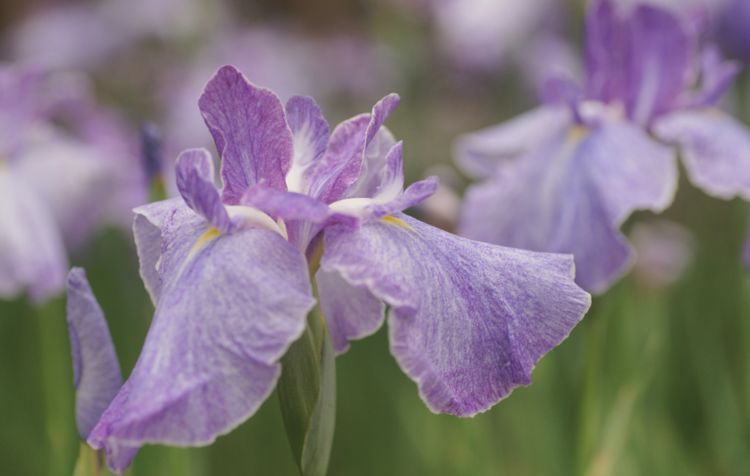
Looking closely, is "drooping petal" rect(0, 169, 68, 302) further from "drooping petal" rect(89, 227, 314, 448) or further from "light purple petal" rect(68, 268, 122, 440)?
"drooping petal" rect(89, 227, 314, 448)

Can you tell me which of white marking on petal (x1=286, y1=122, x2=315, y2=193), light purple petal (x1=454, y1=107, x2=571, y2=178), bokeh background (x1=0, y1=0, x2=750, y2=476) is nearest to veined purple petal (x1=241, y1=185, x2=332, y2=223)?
white marking on petal (x1=286, y1=122, x2=315, y2=193)

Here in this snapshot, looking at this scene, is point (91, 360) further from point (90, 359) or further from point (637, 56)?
point (637, 56)

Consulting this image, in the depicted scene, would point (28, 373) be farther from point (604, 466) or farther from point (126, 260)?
point (604, 466)

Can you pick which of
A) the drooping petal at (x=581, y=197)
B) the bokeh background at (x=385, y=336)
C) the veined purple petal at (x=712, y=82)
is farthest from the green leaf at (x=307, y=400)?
the veined purple petal at (x=712, y=82)

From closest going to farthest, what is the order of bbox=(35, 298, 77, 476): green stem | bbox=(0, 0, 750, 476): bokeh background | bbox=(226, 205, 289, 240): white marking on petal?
bbox=(226, 205, 289, 240): white marking on petal < bbox=(35, 298, 77, 476): green stem < bbox=(0, 0, 750, 476): bokeh background

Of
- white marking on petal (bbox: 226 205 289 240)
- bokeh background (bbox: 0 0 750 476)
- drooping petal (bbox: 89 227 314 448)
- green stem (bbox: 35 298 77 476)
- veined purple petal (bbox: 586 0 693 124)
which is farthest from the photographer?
bokeh background (bbox: 0 0 750 476)

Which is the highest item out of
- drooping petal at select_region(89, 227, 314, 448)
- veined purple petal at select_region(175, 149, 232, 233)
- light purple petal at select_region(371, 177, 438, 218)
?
veined purple petal at select_region(175, 149, 232, 233)

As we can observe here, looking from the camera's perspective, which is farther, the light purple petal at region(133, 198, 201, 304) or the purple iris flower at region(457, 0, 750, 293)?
the purple iris flower at region(457, 0, 750, 293)
